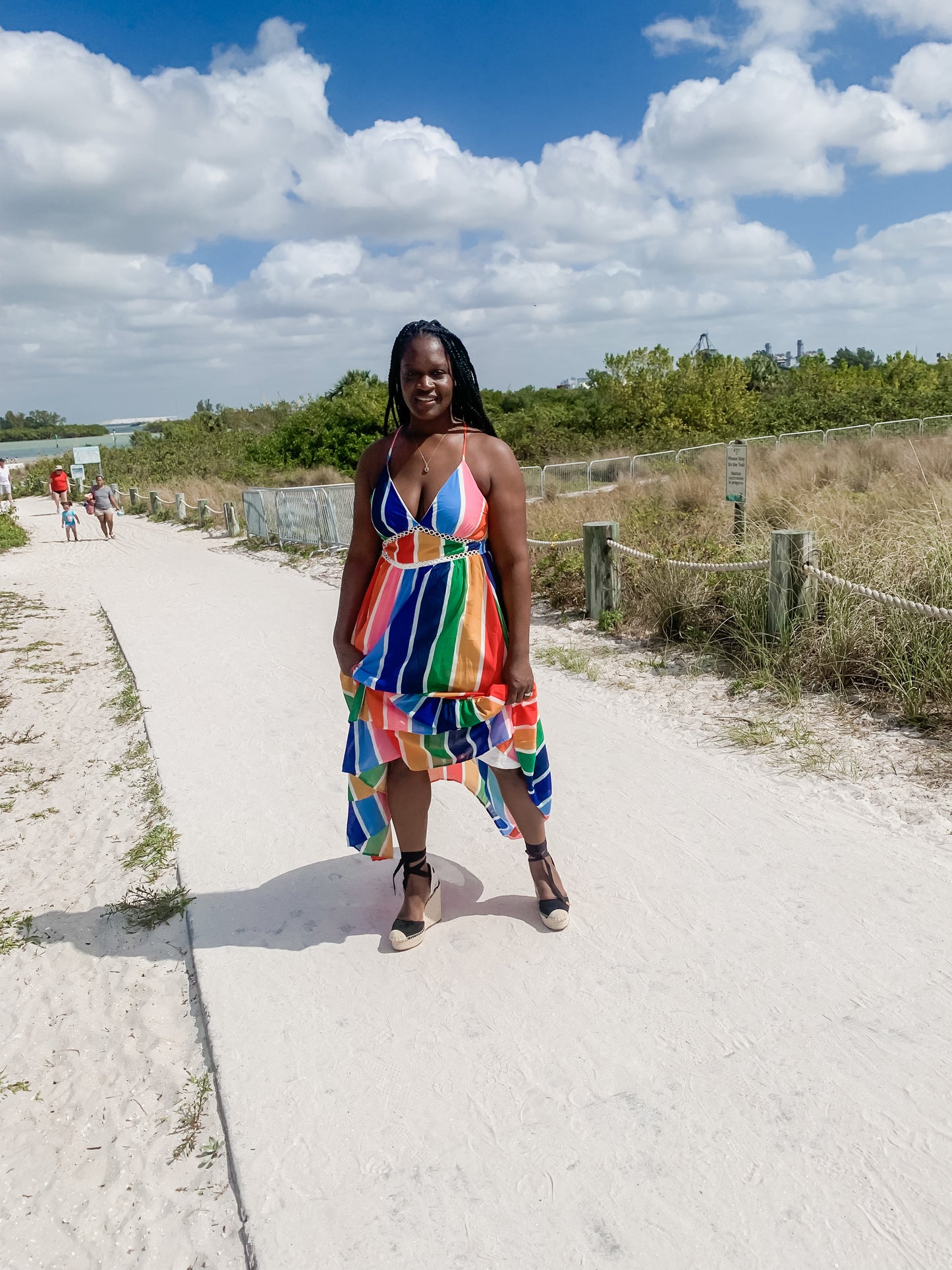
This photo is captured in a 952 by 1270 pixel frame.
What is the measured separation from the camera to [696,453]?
1952 centimetres

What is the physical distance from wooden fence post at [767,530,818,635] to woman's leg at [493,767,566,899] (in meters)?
3.17

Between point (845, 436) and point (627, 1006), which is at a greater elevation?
point (845, 436)

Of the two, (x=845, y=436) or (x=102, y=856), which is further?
(x=845, y=436)

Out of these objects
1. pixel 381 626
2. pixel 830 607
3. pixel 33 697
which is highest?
pixel 381 626

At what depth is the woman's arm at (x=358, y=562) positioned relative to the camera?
108 inches

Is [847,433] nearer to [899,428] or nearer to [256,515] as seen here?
[899,428]

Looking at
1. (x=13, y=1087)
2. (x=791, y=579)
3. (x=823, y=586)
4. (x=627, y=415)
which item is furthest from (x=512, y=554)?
(x=627, y=415)

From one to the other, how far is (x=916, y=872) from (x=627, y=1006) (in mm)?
1315

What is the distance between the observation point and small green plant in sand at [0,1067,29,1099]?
2.45m

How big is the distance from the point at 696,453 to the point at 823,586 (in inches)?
579

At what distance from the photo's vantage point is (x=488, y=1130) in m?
2.13

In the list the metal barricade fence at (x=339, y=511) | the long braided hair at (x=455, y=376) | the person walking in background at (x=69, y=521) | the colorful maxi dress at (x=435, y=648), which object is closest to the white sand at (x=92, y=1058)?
the colorful maxi dress at (x=435, y=648)

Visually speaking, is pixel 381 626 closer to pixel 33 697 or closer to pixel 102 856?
pixel 102 856

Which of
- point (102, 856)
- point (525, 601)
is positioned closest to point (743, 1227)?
point (525, 601)
